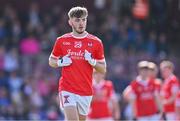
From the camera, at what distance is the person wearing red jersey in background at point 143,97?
17672 mm

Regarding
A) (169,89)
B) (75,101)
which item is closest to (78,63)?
(75,101)

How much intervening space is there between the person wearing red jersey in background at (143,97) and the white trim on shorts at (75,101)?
15.9 feet

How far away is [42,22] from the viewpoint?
26.2 metres

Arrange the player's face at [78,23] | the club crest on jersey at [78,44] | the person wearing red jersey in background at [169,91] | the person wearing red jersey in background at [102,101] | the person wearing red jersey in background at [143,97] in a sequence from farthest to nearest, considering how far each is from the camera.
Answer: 1. the person wearing red jersey in background at [102,101]
2. the person wearing red jersey in background at [169,91]
3. the person wearing red jersey in background at [143,97]
4. the club crest on jersey at [78,44]
5. the player's face at [78,23]

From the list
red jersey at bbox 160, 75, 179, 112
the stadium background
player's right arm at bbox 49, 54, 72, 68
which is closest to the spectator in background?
the stadium background

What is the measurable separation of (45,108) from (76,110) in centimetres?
1055

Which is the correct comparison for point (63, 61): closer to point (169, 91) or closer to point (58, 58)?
point (58, 58)

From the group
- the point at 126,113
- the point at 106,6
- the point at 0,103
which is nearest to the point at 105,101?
the point at 126,113

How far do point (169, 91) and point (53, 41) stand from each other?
753cm

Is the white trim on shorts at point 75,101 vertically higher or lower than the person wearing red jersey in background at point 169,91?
higher

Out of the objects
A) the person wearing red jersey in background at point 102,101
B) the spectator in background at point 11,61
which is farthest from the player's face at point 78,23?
the spectator in background at point 11,61

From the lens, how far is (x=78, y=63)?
1275 cm

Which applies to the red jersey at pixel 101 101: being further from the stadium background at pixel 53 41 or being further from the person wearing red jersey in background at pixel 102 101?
the stadium background at pixel 53 41

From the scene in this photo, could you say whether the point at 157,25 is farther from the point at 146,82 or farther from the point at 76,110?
the point at 76,110
